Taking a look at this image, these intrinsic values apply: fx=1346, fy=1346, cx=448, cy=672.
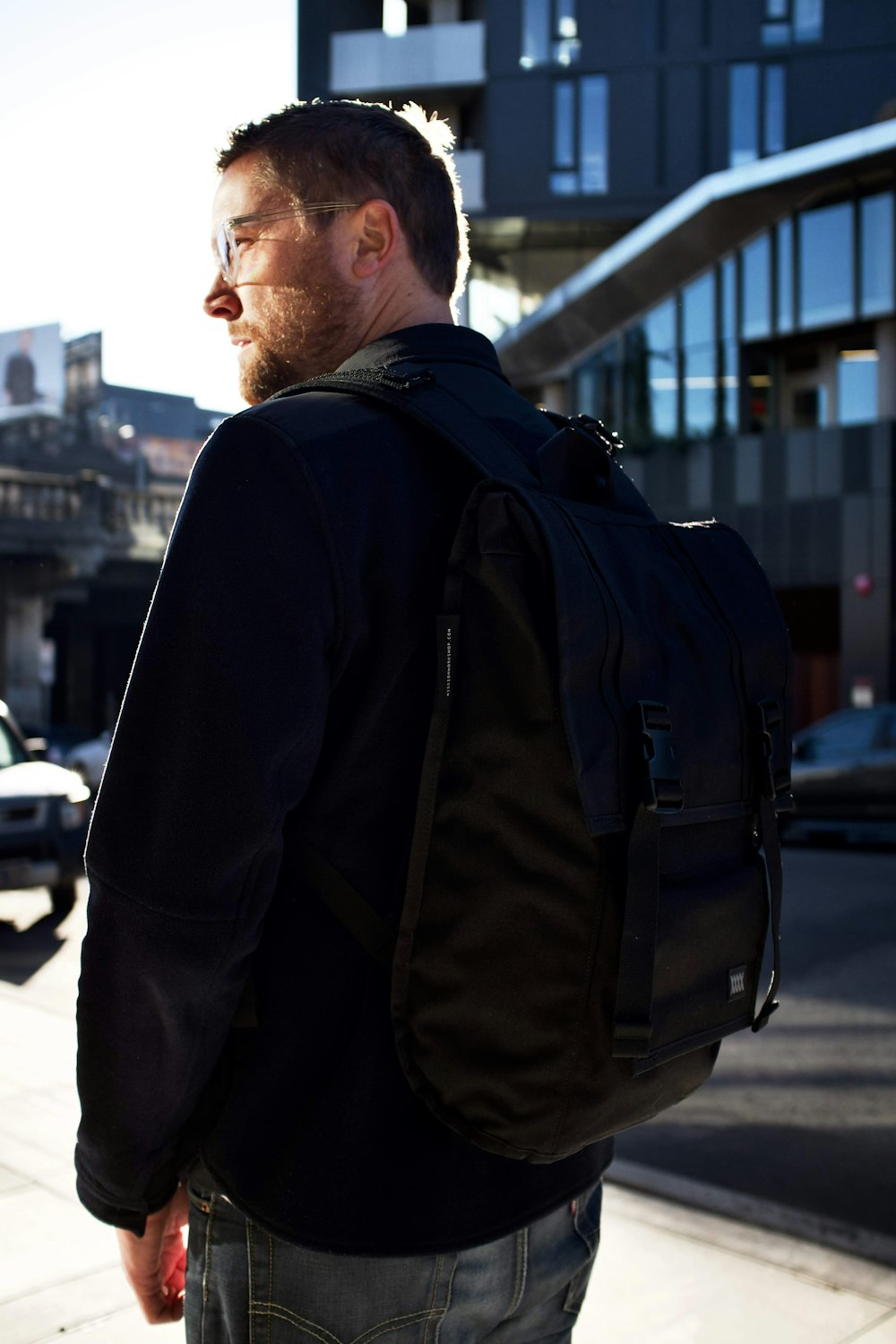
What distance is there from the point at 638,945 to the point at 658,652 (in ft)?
1.04

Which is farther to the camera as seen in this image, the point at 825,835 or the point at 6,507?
the point at 6,507

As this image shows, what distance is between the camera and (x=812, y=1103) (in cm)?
579

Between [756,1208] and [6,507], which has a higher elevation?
[6,507]

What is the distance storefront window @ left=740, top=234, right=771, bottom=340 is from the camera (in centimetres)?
2534

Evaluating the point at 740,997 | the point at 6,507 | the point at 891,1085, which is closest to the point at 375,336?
the point at 740,997

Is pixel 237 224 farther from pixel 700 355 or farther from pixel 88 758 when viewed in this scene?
pixel 700 355

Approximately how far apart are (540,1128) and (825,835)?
14.0 meters

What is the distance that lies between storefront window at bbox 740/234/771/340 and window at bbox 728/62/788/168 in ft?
12.0

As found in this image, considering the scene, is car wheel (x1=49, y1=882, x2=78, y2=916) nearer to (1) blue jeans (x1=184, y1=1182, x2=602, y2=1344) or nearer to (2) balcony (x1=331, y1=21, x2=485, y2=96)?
(1) blue jeans (x1=184, y1=1182, x2=602, y2=1344)

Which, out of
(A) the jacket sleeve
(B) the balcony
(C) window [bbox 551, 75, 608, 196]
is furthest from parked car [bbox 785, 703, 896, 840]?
(B) the balcony

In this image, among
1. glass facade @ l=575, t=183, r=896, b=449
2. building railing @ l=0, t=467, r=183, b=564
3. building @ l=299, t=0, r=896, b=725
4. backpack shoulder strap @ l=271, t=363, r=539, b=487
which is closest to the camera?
backpack shoulder strap @ l=271, t=363, r=539, b=487

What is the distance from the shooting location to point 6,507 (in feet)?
109

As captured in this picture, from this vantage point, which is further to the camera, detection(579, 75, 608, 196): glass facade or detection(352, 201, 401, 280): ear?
detection(579, 75, 608, 196): glass facade

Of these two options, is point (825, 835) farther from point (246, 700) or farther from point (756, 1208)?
point (246, 700)
